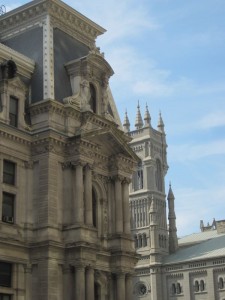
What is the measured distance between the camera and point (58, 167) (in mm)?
41906

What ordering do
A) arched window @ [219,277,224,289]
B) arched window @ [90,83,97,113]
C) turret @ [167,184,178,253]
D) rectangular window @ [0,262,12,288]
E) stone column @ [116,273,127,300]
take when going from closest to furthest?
rectangular window @ [0,262,12,288] < stone column @ [116,273,127,300] < arched window @ [90,83,97,113] < arched window @ [219,277,224,289] < turret @ [167,184,178,253]

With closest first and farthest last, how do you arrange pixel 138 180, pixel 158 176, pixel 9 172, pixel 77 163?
pixel 9 172
pixel 77 163
pixel 138 180
pixel 158 176

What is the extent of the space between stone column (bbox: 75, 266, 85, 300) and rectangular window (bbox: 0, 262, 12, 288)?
406 centimetres

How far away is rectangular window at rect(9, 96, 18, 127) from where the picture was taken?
4154 cm

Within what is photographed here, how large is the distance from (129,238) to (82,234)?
586 cm

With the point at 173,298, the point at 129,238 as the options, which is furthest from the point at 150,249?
the point at 129,238

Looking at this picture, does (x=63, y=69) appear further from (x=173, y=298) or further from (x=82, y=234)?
(x=173, y=298)

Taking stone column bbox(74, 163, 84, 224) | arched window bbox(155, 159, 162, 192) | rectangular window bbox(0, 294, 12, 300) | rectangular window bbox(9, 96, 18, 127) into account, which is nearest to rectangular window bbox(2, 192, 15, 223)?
stone column bbox(74, 163, 84, 224)

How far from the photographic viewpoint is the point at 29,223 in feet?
133

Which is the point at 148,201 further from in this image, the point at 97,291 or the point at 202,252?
the point at 97,291

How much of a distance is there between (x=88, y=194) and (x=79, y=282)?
19.4ft

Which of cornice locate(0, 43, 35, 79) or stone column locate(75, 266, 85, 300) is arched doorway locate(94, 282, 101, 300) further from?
cornice locate(0, 43, 35, 79)

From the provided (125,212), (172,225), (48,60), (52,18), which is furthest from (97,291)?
(172,225)

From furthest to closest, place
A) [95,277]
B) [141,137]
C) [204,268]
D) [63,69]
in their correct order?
1. [141,137]
2. [204,268]
3. [63,69]
4. [95,277]
